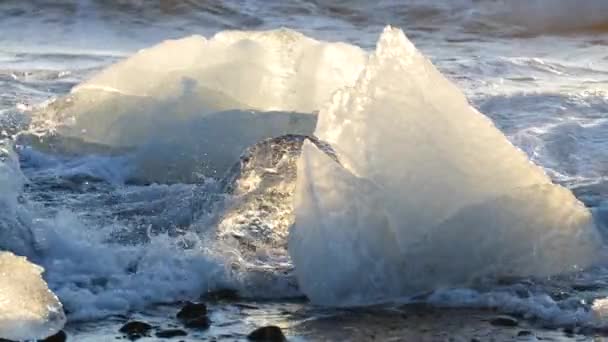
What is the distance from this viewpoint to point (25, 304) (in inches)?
129

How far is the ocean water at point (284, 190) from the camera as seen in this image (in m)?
3.61

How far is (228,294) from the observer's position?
144 inches

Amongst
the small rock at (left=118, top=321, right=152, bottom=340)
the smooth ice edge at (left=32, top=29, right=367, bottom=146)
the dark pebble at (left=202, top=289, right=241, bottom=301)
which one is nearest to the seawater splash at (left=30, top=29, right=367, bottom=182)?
the smooth ice edge at (left=32, top=29, right=367, bottom=146)

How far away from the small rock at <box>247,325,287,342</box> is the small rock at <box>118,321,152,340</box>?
0.30 meters

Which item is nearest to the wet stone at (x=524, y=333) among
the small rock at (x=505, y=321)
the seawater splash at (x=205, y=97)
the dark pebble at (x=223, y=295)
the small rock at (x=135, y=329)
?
the small rock at (x=505, y=321)

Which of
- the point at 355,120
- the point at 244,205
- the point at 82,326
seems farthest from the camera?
the point at 244,205

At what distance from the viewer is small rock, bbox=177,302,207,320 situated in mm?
3430

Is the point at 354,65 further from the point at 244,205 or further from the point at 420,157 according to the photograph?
the point at 420,157

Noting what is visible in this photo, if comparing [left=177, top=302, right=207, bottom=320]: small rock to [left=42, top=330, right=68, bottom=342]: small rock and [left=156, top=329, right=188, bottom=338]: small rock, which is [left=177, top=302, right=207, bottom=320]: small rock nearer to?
[left=156, top=329, right=188, bottom=338]: small rock

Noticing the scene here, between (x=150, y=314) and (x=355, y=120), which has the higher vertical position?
(x=355, y=120)

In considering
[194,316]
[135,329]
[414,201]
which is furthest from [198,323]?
[414,201]

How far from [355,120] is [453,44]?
7768 millimetres

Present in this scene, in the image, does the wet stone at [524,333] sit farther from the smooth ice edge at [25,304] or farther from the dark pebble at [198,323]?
the smooth ice edge at [25,304]

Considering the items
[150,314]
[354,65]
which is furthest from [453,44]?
[150,314]
